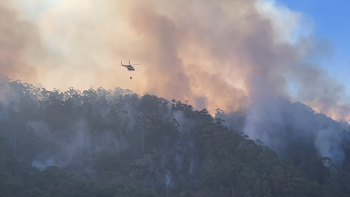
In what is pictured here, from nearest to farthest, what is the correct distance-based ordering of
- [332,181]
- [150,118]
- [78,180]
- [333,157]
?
[78,180], [332,181], [150,118], [333,157]

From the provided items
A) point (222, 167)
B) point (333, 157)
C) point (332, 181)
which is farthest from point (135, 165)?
point (333, 157)

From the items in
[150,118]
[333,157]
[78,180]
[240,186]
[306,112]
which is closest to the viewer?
[78,180]

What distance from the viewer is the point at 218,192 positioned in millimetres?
85750

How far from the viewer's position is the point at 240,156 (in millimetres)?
92500

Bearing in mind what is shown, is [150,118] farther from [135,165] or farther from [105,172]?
[105,172]

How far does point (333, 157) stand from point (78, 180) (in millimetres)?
66905

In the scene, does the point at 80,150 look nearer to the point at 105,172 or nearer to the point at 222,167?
the point at 105,172

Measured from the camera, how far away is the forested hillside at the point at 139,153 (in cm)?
8062

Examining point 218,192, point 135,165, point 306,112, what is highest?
point 306,112

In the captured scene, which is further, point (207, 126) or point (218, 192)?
point (207, 126)

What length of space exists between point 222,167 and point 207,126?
54.4 feet

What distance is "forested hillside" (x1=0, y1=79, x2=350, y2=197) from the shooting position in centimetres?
8062

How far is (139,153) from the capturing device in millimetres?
100125

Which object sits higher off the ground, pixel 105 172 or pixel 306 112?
pixel 306 112
